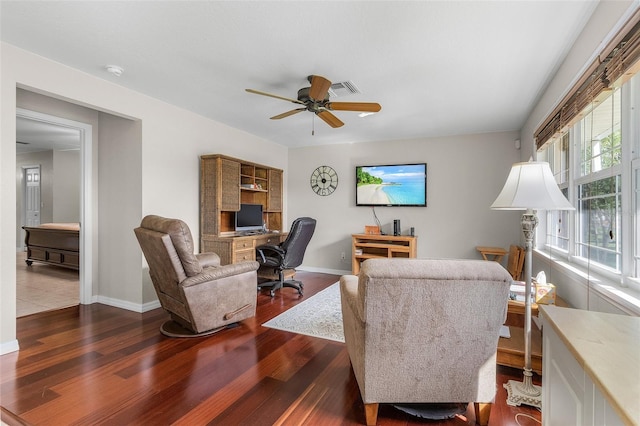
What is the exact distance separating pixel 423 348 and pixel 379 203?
383cm

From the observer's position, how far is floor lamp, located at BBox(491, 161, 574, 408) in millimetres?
1694

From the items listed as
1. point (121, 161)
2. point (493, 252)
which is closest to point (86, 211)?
point (121, 161)

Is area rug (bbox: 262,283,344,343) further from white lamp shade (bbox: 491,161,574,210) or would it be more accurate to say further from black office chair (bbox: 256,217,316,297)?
white lamp shade (bbox: 491,161,574,210)

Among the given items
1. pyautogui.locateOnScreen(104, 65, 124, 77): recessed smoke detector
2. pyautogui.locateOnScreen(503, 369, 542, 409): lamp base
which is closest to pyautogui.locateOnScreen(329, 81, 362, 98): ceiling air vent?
pyautogui.locateOnScreen(104, 65, 124, 77): recessed smoke detector

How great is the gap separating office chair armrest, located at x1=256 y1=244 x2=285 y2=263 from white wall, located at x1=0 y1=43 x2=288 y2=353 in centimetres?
88

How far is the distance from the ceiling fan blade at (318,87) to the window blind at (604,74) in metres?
1.68

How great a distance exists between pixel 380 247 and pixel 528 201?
3.08m

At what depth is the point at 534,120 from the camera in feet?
11.2

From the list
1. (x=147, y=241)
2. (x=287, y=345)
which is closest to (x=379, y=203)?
(x=287, y=345)

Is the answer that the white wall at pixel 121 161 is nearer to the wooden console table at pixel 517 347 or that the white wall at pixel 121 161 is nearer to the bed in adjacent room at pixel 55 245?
the bed in adjacent room at pixel 55 245

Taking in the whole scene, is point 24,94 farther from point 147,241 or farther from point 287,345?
point 287,345

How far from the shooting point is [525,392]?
5.99 feet

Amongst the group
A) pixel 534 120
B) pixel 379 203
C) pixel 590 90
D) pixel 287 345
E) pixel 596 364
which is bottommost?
pixel 287 345

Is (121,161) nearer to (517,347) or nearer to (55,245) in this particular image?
(55,245)
